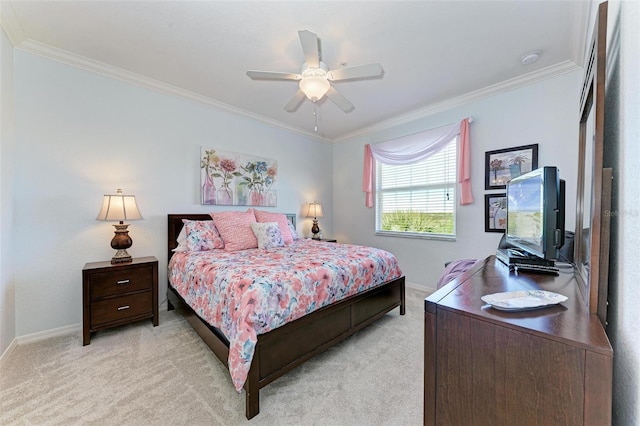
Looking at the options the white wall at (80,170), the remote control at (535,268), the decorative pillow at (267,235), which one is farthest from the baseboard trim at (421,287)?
the white wall at (80,170)

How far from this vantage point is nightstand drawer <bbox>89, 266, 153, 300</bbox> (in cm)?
230

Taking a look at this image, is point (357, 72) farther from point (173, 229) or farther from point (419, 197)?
point (173, 229)

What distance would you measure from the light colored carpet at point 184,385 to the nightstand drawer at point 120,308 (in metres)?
0.18

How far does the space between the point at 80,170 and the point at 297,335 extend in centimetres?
269

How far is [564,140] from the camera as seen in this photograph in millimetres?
2617

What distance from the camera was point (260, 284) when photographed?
1.62 meters

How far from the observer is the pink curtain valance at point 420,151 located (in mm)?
3254

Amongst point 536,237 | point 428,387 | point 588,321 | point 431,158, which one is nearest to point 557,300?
point 588,321

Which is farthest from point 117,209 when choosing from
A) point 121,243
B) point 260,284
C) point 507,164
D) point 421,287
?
point 507,164

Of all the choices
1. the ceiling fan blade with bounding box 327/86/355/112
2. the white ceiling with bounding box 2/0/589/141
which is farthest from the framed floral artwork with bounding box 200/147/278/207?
the ceiling fan blade with bounding box 327/86/355/112

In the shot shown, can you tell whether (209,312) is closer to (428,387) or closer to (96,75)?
(428,387)

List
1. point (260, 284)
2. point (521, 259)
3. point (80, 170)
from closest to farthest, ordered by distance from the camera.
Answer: point (521, 259)
point (260, 284)
point (80, 170)

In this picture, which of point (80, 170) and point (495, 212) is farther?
point (495, 212)

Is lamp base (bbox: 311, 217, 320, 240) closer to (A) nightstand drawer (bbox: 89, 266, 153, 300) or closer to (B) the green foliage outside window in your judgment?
(B) the green foliage outside window
